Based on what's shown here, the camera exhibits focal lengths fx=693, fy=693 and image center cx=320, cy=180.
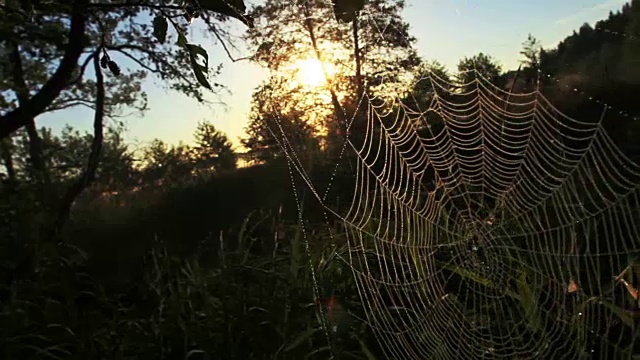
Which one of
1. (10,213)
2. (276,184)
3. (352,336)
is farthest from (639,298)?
(276,184)

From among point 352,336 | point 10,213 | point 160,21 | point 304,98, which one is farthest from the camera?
point 10,213

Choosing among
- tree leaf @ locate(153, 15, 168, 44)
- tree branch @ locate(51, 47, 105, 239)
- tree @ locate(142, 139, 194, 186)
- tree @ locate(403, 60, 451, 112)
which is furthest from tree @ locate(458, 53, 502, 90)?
tree @ locate(142, 139, 194, 186)

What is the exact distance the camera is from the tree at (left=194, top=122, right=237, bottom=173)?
11.0 meters

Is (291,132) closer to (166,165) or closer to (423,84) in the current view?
(423,84)

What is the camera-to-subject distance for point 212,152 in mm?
12164

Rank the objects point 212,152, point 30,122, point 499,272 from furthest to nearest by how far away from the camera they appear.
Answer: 1. point 212,152
2. point 30,122
3. point 499,272

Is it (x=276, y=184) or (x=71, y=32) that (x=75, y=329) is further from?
(x=276, y=184)

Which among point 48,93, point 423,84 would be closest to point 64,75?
point 48,93

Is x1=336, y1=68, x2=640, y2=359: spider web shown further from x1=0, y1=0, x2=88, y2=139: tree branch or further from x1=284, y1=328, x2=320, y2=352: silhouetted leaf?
x1=0, y1=0, x2=88, y2=139: tree branch

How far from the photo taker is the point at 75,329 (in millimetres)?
3521

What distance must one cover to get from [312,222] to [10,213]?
2.19 metres

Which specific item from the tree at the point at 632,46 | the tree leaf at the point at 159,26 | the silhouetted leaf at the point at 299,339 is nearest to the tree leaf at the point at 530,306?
the silhouetted leaf at the point at 299,339

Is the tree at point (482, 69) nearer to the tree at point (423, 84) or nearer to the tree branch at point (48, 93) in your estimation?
the tree at point (423, 84)

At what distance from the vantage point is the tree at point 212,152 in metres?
11.0
